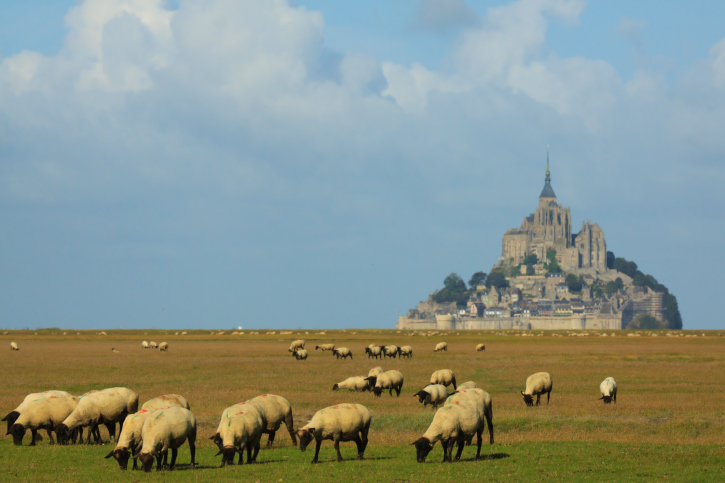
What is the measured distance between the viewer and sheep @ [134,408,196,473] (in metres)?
17.3

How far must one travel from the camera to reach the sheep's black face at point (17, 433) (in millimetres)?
21109

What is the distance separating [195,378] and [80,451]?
73.5ft

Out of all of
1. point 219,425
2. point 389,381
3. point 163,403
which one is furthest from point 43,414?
point 389,381

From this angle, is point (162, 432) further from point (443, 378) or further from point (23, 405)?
point (443, 378)

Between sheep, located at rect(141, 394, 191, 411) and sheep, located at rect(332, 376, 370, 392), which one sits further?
sheep, located at rect(332, 376, 370, 392)

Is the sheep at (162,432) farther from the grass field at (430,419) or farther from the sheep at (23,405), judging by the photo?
the sheep at (23,405)

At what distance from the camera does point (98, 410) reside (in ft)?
68.9

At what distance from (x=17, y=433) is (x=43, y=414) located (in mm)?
851

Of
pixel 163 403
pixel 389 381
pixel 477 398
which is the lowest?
pixel 389 381

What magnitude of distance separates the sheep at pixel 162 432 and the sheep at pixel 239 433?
35.9 inches

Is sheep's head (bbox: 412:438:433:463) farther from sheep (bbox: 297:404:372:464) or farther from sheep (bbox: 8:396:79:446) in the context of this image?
sheep (bbox: 8:396:79:446)

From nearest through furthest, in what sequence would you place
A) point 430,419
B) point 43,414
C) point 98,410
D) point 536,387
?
point 98,410 < point 43,414 < point 430,419 < point 536,387

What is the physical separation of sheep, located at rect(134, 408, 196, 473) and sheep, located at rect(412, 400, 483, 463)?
218 inches

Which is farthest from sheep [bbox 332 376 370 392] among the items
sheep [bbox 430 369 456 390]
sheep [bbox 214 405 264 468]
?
sheep [bbox 214 405 264 468]
